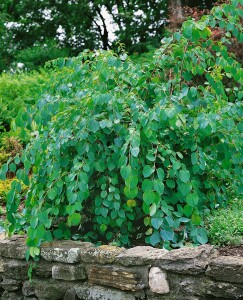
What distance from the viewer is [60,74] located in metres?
4.10

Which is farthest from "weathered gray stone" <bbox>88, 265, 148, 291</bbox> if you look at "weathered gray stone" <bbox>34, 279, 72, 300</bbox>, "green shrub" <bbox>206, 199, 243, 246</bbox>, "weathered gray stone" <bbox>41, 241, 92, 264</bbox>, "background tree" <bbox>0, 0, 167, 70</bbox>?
"background tree" <bbox>0, 0, 167, 70</bbox>

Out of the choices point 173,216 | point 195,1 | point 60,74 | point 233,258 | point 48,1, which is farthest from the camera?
point 48,1

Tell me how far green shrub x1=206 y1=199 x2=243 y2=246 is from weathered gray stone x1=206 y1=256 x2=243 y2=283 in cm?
57

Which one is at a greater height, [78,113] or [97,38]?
[97,38]

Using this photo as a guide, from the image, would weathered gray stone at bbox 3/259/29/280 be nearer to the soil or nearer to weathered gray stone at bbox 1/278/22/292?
weathered gray stone at bbox 1/278/22/292

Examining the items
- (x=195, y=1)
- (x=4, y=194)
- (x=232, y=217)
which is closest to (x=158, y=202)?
(x=232, y=217)

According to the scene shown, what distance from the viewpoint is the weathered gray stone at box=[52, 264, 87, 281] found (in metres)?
3.27

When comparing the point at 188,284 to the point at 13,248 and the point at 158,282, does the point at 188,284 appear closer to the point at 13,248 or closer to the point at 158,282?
the point at 158,282

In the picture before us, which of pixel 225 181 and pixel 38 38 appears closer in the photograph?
pixel 225 181

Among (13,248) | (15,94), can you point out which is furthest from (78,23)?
(13,248)

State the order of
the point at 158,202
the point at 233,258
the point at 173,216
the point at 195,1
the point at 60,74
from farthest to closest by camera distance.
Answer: the point at 195,1, the point at 60,74, the point at 173,216, the point at 158,202, the point at 233,258

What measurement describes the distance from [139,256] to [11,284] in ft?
3.54

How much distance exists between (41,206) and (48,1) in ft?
41.2

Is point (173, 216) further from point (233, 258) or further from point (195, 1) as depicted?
point (195, 1)
